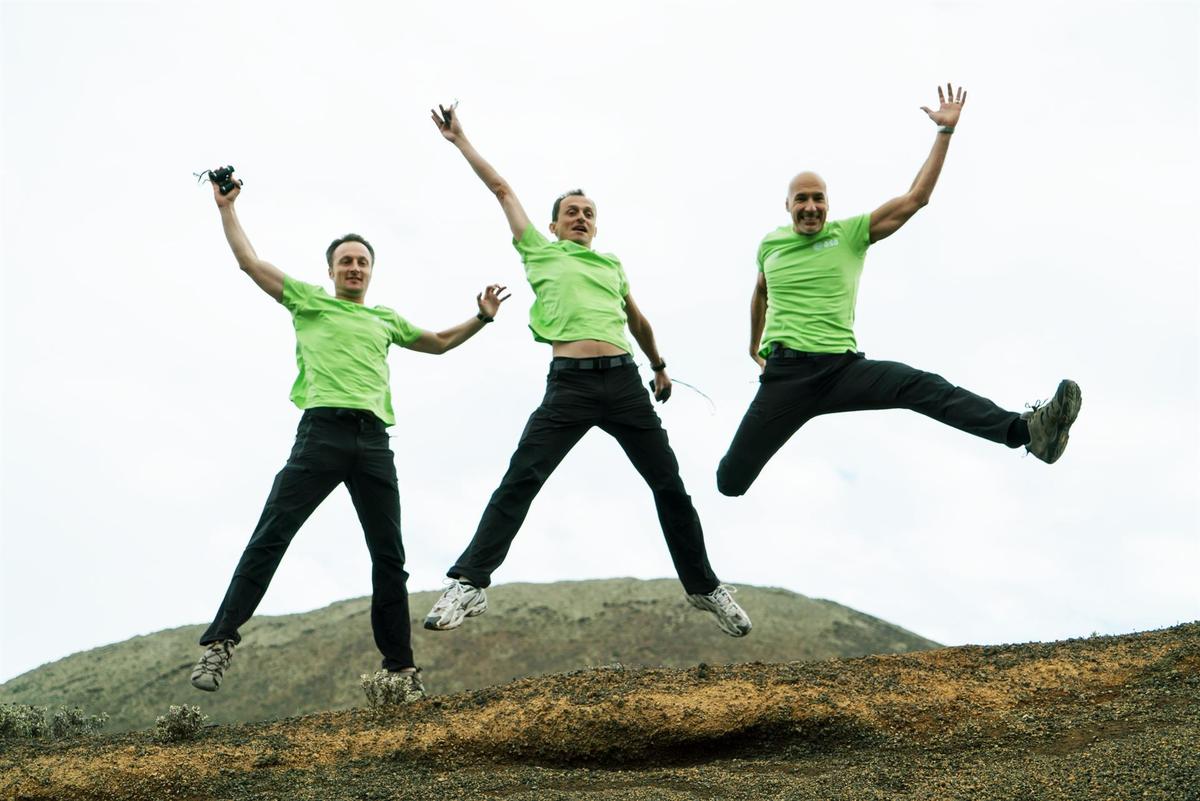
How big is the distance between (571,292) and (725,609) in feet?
7.80

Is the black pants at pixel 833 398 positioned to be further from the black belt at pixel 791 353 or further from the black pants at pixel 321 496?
the black pants at pixel 321 496

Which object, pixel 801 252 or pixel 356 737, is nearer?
pixel 356 737

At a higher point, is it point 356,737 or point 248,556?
point 248,556

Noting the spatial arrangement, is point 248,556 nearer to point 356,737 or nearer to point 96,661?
point 356,737

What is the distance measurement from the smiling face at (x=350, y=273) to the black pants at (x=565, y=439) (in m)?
1.78

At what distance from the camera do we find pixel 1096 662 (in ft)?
26.8

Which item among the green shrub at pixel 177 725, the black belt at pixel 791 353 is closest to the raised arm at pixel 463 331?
the black belt at pixel 791 353

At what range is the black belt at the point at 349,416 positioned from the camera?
27.9ft

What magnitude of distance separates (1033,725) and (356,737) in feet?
13.1

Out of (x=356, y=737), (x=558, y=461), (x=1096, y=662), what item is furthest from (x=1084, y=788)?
(x=356, y=737)

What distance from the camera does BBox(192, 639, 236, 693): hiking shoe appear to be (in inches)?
317

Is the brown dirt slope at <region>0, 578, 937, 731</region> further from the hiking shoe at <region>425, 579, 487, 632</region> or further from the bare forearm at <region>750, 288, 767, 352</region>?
the hiking shoe at <region>425, 579, 487, 632</region>

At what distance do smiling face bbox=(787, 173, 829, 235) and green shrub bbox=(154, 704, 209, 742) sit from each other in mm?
5103

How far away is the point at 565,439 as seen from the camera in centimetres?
801
